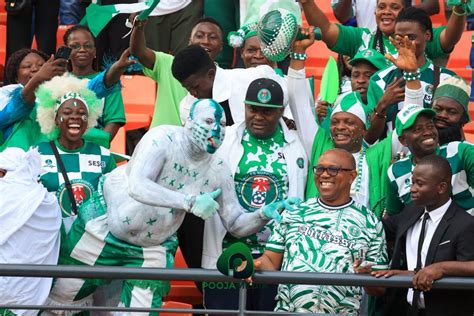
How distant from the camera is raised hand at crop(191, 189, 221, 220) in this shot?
25.0 ft

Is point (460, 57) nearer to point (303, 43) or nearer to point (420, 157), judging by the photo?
point (303, 43)

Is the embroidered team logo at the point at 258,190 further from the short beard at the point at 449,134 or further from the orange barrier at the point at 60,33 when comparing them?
the orange barrier at the point at 60,33

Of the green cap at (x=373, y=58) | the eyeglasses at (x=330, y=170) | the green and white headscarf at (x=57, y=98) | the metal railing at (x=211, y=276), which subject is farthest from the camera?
the green cap at (x=373, y=58)

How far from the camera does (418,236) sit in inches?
304

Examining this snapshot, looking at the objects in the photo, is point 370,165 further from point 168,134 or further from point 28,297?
point 28,297

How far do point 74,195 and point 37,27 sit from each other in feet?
10.7

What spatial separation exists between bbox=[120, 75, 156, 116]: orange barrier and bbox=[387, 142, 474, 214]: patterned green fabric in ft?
11.1

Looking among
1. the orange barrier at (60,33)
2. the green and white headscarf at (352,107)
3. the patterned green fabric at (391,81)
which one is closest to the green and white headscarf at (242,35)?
the patterned green fabric at (391,81)

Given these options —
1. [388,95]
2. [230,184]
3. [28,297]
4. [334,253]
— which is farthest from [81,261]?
[388,95]

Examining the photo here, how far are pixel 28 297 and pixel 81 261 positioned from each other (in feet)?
1.26

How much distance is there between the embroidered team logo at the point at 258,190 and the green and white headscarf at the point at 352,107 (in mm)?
589

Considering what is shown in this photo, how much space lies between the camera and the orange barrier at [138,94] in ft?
36.9

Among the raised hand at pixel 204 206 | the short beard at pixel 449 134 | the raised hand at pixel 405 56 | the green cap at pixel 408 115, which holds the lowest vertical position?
the raised hand at pixel 204 206

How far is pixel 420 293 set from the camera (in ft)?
25.2
